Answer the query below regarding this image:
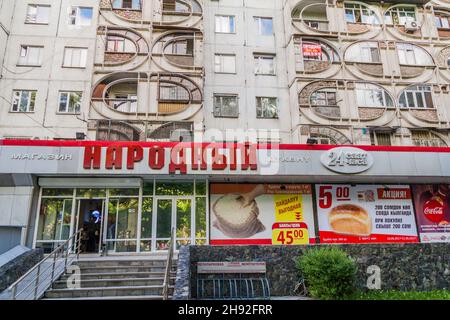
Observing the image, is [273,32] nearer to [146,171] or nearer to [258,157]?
[258,157]

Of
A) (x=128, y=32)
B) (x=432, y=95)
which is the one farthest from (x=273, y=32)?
(x=432, y=95)

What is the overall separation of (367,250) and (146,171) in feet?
29.3

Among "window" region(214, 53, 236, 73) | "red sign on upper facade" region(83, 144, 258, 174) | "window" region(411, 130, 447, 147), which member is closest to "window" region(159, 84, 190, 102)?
"window" region(214, 53, 236, 73)

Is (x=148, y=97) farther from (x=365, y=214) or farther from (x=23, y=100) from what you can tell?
(x=365, y=214)

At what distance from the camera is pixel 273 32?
65.6 ft

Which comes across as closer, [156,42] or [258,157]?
[258,157]

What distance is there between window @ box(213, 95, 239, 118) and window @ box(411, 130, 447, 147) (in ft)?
32.3

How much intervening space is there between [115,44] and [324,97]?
38.0ft

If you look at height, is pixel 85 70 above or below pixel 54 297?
above

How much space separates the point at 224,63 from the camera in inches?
749

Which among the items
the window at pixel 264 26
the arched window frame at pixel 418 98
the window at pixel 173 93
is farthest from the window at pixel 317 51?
the window at pixel 173 93

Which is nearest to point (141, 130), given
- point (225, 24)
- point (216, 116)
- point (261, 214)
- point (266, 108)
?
point (216, 116)

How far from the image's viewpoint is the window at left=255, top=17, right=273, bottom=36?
19.9 metres

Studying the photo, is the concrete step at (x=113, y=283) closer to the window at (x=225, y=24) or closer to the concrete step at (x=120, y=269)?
the concrete step at (x=120, y=269)
